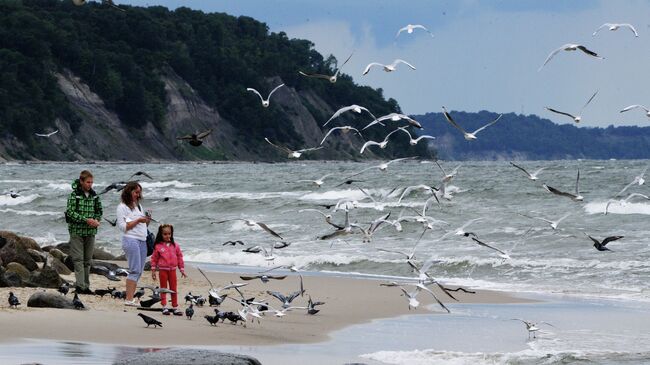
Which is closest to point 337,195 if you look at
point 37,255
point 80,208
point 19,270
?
point 37,255

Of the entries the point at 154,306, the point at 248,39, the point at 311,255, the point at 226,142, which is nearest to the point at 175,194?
the point at 311,255

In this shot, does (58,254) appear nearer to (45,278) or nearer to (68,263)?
(68,263)

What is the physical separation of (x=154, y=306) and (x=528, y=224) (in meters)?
16.1

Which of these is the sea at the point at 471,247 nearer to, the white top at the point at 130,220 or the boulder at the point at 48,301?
the white top at the point at 130,220

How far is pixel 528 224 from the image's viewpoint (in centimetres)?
2878

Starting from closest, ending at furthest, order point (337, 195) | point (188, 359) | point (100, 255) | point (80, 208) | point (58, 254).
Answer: point (188, 359), point (80, 208), point (58, 254), point (100, 255), point (337, 195)

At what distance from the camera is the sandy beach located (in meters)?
11.7

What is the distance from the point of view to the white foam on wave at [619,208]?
30828 millimetres

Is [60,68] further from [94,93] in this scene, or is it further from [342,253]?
[342,253]

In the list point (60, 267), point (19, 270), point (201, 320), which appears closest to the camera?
point (201, 320)

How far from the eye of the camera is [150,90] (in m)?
128

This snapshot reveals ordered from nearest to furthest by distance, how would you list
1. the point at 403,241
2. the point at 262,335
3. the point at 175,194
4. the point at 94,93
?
the point at 262,335 → the point at 403,241 → the point at 175,194 → the point at 94,93

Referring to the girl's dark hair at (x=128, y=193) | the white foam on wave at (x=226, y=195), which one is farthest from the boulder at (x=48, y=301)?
the white foam on wave at (x=226, y=195)

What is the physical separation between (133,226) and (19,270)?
2.90 meters
